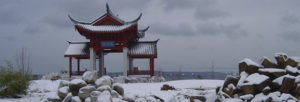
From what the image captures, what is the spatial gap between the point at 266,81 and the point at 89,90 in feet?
18.0

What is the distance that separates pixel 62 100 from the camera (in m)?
10.1

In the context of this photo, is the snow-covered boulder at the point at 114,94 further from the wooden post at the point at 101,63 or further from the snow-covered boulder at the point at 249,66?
the wooden post at the point at 101,63

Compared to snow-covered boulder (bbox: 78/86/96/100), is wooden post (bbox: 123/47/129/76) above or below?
above

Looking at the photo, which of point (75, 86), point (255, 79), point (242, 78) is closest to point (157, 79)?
point (75, 86)

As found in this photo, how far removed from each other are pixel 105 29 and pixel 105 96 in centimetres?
1270

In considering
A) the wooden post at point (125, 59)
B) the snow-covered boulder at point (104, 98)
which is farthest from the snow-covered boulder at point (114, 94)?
the wooden post at point (125, 59)

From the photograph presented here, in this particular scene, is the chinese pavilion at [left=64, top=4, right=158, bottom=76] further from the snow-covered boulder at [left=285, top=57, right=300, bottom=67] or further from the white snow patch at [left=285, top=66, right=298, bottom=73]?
the white snow patch at [left=285, top=66, right=298, bottom=73]

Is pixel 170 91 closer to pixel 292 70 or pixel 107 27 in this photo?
pixel 292 70

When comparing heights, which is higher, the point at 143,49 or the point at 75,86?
the point at 143,49

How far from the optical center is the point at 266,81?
7.46 meters

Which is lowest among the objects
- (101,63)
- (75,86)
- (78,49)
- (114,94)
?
(114,94)

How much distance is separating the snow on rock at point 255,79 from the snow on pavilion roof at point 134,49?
13746mm

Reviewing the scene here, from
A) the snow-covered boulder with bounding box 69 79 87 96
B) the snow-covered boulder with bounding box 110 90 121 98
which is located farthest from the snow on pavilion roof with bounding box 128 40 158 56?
the snow-covered boulder with bounding box 110 90 121 98

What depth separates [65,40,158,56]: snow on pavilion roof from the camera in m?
21.4
